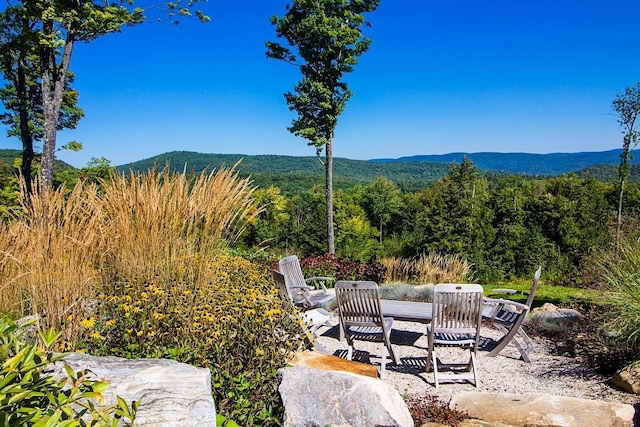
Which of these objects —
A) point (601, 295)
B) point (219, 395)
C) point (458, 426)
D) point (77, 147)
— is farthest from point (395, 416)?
point (77, 147)

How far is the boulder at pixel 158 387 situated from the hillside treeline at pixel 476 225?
1446cm

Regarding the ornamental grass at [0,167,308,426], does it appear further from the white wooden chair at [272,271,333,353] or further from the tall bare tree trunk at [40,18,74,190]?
the tall bare tree trunk at [40,18,74,190]

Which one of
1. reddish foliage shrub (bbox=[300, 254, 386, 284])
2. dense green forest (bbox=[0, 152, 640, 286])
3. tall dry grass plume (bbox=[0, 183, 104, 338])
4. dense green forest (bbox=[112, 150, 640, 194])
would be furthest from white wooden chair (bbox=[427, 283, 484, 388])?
dense green forest (bbox=[112, 150, 640, 194])

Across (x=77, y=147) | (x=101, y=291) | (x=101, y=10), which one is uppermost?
(x=101, y=10)

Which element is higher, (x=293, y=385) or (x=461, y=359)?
(x=293, y=385)

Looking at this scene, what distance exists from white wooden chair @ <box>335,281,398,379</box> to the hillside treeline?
11694mm

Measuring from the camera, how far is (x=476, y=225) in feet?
107

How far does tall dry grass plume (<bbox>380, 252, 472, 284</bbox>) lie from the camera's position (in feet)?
30.7

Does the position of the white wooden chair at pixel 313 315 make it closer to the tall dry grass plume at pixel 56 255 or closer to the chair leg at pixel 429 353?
the chair leg at pixel 429 353

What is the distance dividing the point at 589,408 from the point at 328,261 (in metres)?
6.37

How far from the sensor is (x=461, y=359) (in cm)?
496

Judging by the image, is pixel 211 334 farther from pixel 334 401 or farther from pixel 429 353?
pixel 429 353

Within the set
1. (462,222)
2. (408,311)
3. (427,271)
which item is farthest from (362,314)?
(462,222)

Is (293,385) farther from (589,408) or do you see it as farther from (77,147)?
(77,147)
